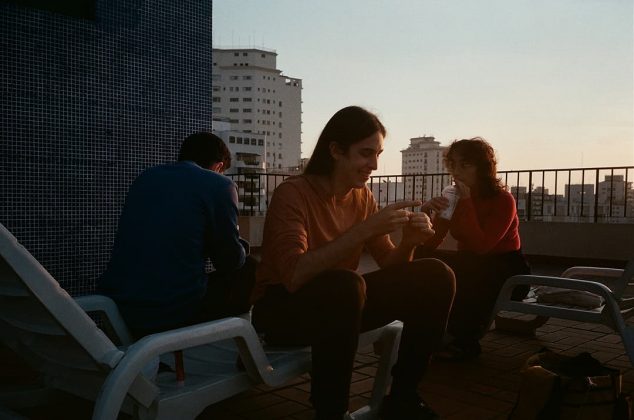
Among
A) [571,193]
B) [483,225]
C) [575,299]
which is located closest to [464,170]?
[483,225]

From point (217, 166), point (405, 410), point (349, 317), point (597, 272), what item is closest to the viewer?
point (349, 317)

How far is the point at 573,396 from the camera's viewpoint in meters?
1.93

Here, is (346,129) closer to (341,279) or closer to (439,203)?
(341,279)

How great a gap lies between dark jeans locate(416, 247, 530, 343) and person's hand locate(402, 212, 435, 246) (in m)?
1.22

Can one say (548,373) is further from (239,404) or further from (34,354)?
(34,354)

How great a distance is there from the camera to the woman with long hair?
5.96ft

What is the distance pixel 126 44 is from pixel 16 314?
2.83 meters

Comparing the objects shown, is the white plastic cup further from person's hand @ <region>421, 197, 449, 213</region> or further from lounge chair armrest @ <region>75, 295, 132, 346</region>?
lounge chair armrest @ <region>75, 295, 132, 346</region>

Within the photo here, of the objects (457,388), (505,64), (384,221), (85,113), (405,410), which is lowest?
(457,388)

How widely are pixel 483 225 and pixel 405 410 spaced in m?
1.60

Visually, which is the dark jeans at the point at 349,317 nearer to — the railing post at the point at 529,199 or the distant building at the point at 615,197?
Result: the distant building at the point at 615,197

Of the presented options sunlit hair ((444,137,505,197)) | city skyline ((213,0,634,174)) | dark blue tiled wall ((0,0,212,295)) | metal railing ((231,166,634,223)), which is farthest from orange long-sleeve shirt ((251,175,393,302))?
metal railing ((231,166,634,223))

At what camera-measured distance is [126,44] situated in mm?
3879

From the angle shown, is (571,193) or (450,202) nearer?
(450,202)
